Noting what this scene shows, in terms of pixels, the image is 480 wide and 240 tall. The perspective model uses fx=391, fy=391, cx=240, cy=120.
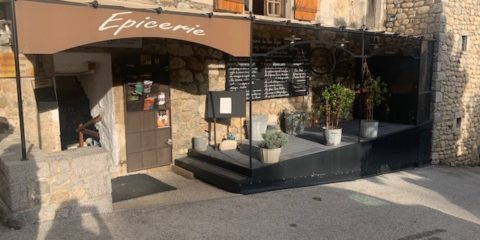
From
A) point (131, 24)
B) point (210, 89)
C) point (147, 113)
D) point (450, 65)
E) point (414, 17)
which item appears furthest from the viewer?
point (450, 65)

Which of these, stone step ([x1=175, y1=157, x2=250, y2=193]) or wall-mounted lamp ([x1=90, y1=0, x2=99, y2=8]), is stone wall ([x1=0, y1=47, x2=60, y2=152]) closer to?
wall-mounted lamp ([x1=90, y1=0, x2=99, y2=8])

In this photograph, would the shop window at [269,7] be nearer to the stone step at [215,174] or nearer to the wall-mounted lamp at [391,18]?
the stone step at [215,174]

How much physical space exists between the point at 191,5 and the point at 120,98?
2271mm

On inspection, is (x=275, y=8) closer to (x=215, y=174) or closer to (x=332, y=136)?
(x=332, y=136)

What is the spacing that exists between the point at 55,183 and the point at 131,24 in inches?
86.7

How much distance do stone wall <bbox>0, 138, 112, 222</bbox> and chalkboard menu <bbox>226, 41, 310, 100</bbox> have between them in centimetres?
394

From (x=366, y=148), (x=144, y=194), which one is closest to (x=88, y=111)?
(x=144, y=194)

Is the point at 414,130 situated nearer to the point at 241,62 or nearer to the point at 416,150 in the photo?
the point at 416,150

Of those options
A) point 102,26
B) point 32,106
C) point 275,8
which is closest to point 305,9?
point 275,8

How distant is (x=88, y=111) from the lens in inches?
316

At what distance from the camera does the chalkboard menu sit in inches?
336

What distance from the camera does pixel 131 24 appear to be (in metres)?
5.09

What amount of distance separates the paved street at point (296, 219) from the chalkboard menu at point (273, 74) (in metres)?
2.80

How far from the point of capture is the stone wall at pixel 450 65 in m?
10.9
